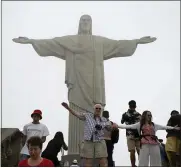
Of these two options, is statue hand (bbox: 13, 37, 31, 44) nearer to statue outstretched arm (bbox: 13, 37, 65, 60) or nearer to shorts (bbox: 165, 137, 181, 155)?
statue outstretched arm (bbox: 13, 37, 65, 60)

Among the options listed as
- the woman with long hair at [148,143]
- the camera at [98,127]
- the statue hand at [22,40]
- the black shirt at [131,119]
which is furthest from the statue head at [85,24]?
the camera at [98,127]

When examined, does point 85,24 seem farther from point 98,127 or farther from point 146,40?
point 98,127

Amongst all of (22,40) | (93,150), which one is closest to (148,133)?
(93,150)

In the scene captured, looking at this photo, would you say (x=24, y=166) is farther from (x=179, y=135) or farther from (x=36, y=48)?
(x=36, y=48)

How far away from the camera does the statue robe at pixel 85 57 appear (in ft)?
48.3

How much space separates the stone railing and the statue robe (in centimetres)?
216

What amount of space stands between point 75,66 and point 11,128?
9.10 feet

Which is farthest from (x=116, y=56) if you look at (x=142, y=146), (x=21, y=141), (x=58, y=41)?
(x=142, y=146)

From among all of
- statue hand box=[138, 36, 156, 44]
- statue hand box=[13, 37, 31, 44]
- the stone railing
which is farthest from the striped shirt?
statue hand box=[138, 36, 156, 44]

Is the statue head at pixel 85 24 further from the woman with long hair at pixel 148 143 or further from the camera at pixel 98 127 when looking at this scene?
the camera at pixel 98 127

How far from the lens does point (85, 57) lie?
14.9m

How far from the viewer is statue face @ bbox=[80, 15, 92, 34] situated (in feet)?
49.9

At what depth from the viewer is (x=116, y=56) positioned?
15305 millimetres

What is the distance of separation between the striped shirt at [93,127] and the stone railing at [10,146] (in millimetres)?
3238
